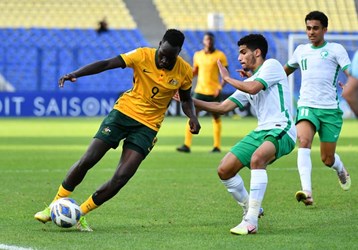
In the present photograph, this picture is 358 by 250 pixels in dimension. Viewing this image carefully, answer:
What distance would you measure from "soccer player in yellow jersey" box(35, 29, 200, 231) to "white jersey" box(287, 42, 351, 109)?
2.49 meters

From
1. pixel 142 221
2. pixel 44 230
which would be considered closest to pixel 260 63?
pixel 142 221

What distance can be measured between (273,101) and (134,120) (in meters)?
1.34

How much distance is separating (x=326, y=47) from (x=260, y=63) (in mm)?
2392

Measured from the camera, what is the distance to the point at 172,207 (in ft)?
34.2

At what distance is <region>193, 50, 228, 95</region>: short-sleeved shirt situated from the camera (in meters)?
20.0

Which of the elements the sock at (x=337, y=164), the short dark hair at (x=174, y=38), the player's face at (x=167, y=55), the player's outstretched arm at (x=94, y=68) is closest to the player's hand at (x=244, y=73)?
the player's face at (x=167, y=55)

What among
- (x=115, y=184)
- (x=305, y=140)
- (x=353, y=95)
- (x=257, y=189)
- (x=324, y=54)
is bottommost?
(x=305, y=140)

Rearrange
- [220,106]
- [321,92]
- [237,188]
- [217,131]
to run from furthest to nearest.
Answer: [217,131] < [321,92] < [220,106] < [237,188]

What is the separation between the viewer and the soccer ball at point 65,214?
8484 mm

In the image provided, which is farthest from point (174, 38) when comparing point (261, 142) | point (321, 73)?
point (321, 73)

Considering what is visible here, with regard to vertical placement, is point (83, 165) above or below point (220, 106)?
below

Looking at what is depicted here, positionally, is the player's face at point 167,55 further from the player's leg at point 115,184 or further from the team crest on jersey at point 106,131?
the player's leg at point 115,184

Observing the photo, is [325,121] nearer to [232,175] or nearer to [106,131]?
[232,175]

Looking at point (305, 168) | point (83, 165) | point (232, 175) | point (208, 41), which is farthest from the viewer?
point (208, 41)
